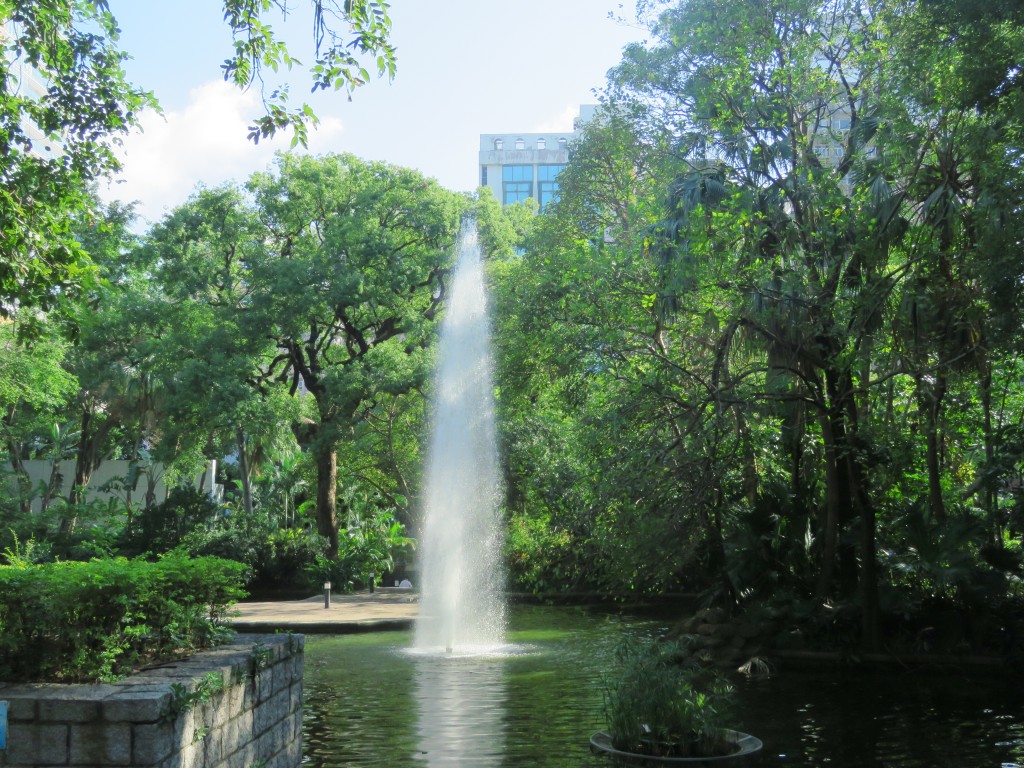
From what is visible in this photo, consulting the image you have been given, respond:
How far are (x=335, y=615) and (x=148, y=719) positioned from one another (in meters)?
17.5

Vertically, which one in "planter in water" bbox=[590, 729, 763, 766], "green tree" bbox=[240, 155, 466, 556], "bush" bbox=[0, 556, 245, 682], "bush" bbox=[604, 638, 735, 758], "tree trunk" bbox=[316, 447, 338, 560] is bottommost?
"planter in water" bbox=[590, 729, 763, 766]

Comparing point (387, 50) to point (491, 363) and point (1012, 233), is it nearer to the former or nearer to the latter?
point (1012, 233)

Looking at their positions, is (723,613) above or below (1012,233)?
below

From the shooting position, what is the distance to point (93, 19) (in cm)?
1220

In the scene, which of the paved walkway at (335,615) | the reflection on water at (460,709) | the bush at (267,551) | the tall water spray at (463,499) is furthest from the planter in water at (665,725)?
the bush at (267,551)

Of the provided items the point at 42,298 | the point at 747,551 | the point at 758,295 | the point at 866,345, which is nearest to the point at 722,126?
the point at 758,295

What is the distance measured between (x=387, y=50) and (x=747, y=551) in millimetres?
11545

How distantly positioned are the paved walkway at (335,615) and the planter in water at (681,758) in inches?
375

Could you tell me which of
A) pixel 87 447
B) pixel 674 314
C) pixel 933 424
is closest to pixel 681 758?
pixel 933 424

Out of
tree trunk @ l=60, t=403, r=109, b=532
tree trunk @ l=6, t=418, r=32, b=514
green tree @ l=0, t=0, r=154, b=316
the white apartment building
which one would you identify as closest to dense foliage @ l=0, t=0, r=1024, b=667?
green tree @ l=0, t=0, r=154, b=316

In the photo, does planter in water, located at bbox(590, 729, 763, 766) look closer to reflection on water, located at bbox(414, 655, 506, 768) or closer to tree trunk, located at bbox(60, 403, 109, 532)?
reflection on water, located at bbox(414, 655, 506, 768)

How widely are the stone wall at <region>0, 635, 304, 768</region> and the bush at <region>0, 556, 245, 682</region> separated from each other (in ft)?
0.58

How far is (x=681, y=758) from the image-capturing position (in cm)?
898

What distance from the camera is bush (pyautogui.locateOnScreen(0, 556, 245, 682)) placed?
625 centimetres
